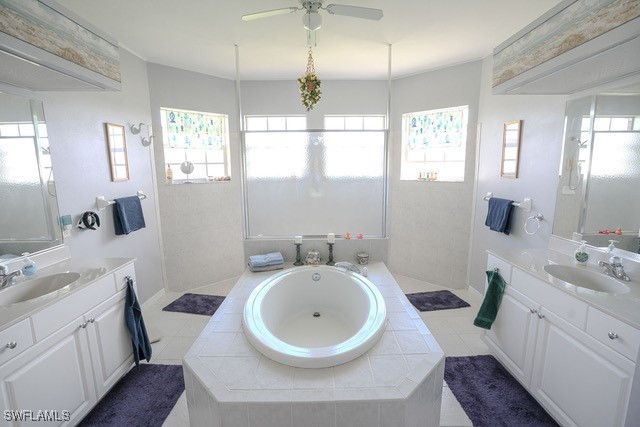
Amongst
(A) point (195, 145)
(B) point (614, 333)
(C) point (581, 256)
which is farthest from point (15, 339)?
(C) point (581, 256)

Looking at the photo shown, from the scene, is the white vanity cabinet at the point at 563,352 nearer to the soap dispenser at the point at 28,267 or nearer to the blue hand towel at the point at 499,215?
the blue hand towel at the point at 499,215

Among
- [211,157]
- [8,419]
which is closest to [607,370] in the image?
[8,419]

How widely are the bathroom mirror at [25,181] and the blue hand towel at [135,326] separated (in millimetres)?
704

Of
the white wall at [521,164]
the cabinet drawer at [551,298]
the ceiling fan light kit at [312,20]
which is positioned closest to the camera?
the cabinet drawer at [551,298]

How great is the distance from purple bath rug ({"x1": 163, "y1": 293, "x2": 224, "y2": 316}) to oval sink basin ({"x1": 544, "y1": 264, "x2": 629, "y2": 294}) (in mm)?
3133

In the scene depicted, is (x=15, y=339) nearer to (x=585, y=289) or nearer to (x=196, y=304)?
(x=196, y=304)

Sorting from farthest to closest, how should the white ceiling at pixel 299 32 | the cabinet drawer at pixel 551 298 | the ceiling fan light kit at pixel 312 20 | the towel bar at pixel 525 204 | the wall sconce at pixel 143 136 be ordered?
the wall sconce at pixel 143 136, the towel bar at pixel 525 204, the white ceiling at pixel 299 32, the ceiling fan light kit at pixel 312 20, the cabinet drawer at pixel 551 298

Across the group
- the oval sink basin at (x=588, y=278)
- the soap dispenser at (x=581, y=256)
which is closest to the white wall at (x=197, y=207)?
the oval sink basin at (x=588, y=278)

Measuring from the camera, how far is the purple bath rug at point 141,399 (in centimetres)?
186

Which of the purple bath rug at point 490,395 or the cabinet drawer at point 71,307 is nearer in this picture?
the cabinet drawer at point 71,307

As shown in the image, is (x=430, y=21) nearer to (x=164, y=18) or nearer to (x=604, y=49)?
(x=604, y=49)

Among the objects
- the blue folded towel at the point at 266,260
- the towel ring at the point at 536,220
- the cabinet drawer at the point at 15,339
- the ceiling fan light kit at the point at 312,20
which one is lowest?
the blue folded towel at the point at 266,260

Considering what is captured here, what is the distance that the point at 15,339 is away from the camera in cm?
138

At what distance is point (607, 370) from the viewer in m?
1.42
